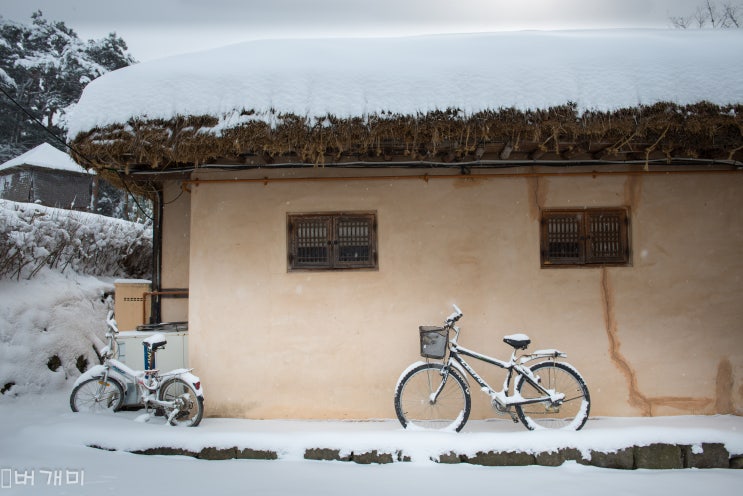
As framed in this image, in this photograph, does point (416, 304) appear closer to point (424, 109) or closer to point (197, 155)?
point (424, 109)

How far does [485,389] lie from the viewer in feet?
15.0

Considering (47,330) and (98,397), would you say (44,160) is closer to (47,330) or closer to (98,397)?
(47,330)

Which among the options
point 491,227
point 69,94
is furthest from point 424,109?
point 69,94

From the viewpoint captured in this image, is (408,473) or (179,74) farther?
(179,74)

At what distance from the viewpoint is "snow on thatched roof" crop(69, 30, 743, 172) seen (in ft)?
14.6

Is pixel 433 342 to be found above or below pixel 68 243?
below

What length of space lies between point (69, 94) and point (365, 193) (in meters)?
21.0

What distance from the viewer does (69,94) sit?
67.4ft

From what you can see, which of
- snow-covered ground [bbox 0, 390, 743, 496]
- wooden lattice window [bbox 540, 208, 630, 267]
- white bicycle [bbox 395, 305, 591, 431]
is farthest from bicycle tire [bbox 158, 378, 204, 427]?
wooden lattice window [bbox 540, 208, 630, 267]

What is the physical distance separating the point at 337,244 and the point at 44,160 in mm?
18867

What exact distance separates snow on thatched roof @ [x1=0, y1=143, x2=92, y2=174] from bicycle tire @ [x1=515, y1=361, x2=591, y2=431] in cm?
2003

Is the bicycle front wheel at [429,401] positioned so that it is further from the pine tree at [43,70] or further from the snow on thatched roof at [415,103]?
the pine tree at [43,70]

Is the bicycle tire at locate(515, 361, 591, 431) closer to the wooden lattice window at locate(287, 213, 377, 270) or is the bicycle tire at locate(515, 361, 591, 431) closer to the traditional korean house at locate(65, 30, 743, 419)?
the traditional korean house at locate(65, 30, 743, 419)

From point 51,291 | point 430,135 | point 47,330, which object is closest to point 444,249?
point 430,135
